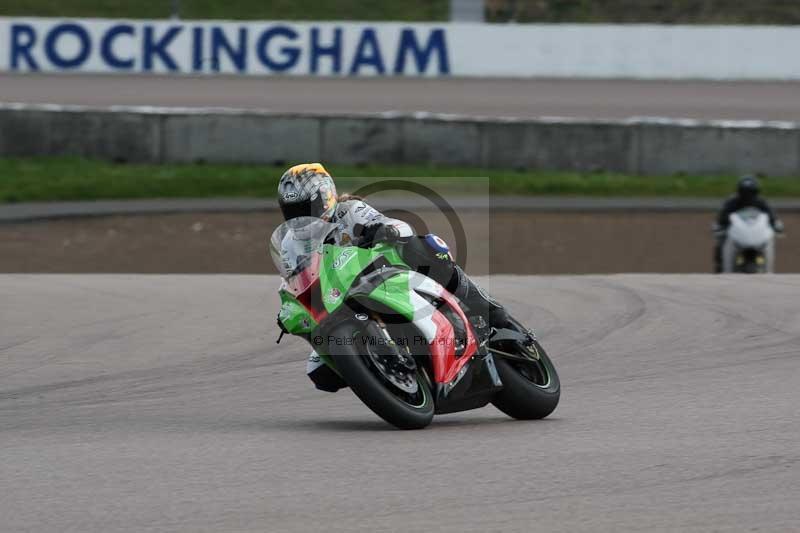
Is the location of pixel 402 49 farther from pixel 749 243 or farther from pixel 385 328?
pixel 385 328

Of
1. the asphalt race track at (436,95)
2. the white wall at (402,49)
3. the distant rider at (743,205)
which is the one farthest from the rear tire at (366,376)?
the white wall at (402,49)

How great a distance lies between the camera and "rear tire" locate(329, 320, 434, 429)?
18.9ft

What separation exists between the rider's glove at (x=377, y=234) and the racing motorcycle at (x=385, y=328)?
4 centimetres

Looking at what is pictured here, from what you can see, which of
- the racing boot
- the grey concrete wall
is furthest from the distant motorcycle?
the racing boot

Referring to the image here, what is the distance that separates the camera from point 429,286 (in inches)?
244

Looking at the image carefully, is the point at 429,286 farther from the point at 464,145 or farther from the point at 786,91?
the point at 786,91

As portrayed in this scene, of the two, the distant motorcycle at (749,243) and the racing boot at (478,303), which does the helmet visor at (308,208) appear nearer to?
the racing boot at (478,303)

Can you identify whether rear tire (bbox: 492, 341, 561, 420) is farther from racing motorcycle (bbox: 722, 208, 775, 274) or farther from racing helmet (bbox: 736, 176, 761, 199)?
racing helmet (bbox: 736, 176, 761, 199)

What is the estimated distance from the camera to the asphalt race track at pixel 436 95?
2373cm

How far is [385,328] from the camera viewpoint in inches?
236

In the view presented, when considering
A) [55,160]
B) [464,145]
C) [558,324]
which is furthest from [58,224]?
[558,324]

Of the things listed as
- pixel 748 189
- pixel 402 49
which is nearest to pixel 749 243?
Answer: pixel 748 189

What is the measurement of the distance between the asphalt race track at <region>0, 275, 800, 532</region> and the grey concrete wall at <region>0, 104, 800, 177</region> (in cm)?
991

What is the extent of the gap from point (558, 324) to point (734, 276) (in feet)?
9.16
